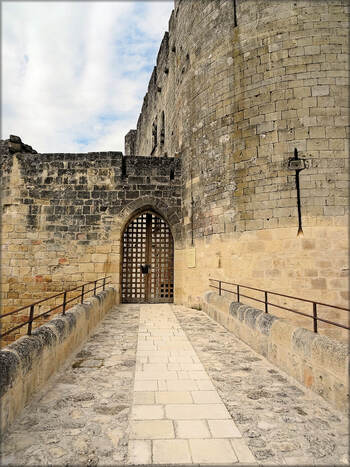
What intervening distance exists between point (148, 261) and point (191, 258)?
69.2 inches

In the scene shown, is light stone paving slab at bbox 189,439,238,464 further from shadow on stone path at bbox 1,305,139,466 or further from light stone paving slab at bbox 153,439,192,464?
shadow on stone path at bbox 1,305,139,466

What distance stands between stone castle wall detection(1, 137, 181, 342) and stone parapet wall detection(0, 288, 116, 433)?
14.6 feet

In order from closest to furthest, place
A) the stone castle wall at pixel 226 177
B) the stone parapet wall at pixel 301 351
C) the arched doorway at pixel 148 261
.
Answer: the stone parapet wall at pixel 301 351
the stone castle wall at pixel 226 177
the arched doorway at pixel 148 261

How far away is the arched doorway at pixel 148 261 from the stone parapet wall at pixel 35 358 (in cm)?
490

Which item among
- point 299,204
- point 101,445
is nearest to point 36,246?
point 299,204

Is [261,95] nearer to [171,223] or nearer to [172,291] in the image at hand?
[171,223]

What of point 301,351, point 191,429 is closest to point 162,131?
point 301,351

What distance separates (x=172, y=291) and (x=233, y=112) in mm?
5809

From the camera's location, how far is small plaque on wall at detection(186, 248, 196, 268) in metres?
8.88

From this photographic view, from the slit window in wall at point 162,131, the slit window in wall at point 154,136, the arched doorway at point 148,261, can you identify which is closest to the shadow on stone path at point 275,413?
the arched doorway at point 148,261

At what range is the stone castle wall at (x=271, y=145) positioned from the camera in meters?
6.34

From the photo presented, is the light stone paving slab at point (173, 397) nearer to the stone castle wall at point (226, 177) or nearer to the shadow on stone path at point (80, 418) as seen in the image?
the shadow on stone path at point (80, 418)

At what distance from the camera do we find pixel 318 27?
682 cm

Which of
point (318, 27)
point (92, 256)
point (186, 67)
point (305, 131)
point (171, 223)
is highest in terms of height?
point (186, 67)
